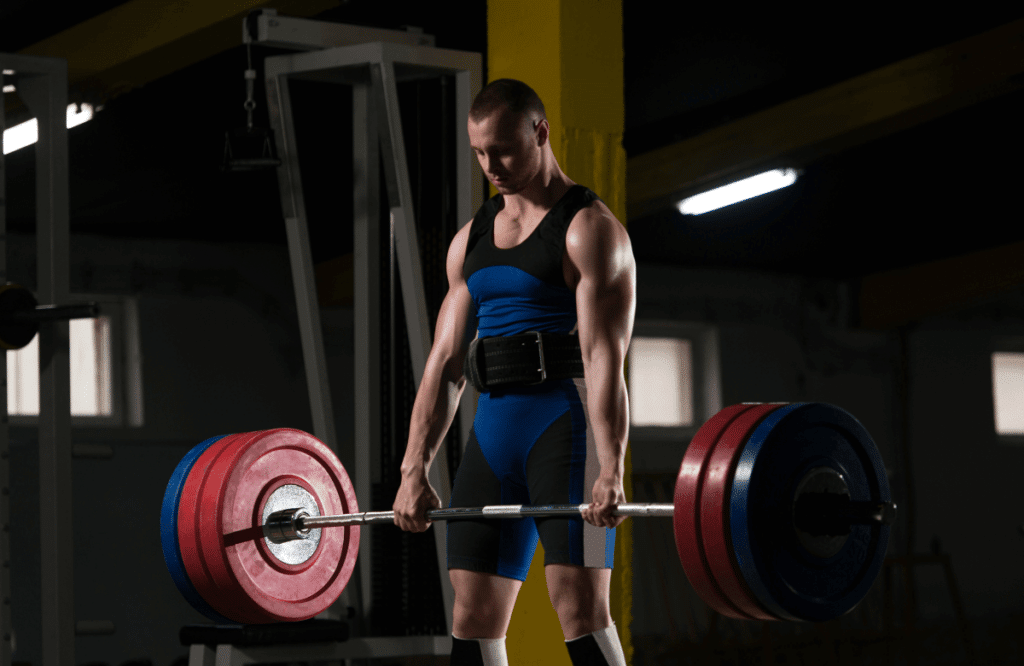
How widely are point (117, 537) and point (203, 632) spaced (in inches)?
184

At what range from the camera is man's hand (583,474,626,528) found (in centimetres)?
190

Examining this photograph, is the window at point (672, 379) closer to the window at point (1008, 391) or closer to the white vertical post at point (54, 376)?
the window at point (1008, 391)

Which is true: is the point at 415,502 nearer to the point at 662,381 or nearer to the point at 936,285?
the point at 662,381

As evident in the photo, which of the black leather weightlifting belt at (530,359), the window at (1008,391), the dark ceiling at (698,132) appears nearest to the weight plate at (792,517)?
the black leather weightlifting belt at (530,359)

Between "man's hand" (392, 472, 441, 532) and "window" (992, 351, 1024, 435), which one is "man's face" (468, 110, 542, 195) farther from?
"window" (992, 351, 1024, 435)

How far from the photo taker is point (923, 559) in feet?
27.9

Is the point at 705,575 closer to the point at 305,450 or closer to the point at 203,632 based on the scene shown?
the point at 305,450

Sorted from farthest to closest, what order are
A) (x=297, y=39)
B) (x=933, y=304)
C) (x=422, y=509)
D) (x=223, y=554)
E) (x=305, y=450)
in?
(x=933, y=304)
(x=297, y=39)
(x=305, y=450)
(x=223, y=554)
(x=422, y=509)

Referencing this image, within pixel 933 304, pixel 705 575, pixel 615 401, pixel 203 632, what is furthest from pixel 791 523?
pixel 933 304

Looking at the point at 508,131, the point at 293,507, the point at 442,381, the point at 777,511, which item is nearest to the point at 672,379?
the point at 293,507

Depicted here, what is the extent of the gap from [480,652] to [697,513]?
0.47 m

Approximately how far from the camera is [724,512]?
5.83ft

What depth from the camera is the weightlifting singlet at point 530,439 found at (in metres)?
2.00

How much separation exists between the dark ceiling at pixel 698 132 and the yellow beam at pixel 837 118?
0.08 metres
